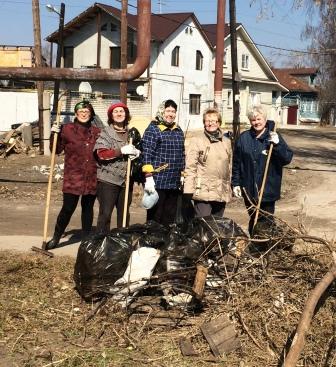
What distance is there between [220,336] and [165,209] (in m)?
2.30

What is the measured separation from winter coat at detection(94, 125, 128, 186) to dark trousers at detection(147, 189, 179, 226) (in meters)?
0.45

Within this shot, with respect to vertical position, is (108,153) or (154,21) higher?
(154,21)

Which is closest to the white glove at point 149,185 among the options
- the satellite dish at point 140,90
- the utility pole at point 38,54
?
the utility pole at point 38,54

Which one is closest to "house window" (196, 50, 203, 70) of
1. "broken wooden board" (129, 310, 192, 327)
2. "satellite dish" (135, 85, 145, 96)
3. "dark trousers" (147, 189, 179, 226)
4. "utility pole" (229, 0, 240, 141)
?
"satellite dish" (135, 85, 145, 96)

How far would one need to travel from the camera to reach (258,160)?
5766mm

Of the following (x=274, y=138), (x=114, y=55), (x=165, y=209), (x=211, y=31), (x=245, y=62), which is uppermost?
(x=211, y=31)

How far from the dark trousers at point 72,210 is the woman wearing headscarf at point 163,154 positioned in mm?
955

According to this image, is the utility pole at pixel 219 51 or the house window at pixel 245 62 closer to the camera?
the utility pole at pixel 219 51

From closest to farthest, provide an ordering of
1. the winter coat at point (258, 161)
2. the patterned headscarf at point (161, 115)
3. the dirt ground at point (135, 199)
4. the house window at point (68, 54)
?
1. the winter coat at point (258, 161)
2. the patterned headscarf at point (161, 115)
3. the dirt ground at point (135, 199)
4. the house window at point (68, 54)

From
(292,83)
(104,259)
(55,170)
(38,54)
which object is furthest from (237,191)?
(292,83)

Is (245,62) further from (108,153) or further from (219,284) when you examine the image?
(219,284)

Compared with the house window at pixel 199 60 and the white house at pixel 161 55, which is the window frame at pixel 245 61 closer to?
the white house at pixel 161 55

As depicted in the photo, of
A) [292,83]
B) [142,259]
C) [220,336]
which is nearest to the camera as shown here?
[220,336]

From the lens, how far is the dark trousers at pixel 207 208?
19.3 feet
